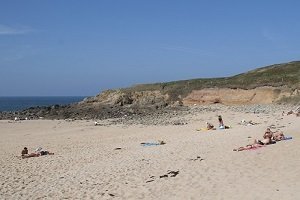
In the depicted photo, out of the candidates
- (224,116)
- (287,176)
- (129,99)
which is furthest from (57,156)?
(129,99)

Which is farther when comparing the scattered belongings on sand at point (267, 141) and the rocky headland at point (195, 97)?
the rocky headland at point (195, 97)

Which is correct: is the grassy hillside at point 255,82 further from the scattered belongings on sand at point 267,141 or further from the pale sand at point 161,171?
the scattered belongings on sand at point 267,141

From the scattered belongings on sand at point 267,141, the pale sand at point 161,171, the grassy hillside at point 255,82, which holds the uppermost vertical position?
the grassy hillside at point 255,82

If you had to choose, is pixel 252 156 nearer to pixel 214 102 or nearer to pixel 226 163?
pixel 226 163

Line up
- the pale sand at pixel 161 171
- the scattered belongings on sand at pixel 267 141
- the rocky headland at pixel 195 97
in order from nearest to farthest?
the pale sand at pixel 161 171 < the scattered belongings on sand at pixel 267 141 < the rocky headland at pixel 195 97

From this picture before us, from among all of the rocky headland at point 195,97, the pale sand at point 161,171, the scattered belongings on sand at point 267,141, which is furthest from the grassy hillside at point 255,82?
the scattered belongings on sand at point 267,141

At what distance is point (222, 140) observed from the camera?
19672 millimetres

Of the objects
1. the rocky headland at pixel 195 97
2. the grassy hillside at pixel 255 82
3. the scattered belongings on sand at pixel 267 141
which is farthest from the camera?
the grassy hillside at pixel 255 82

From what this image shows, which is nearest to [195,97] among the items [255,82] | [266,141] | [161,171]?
[255,82]

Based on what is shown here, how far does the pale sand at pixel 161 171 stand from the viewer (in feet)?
36.5

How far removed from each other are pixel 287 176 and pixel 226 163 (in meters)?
2.68

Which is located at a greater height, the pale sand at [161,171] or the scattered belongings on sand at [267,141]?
the scattered belongings on sand at [267,141]

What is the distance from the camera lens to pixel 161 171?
13922mm

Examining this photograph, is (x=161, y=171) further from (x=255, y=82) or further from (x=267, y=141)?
(x=255, y=82)
